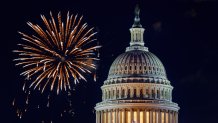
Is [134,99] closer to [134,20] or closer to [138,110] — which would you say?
[138,110]

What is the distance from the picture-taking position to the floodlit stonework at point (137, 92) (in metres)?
188

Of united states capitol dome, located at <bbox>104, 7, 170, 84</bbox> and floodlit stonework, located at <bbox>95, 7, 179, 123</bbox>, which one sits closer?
floodlit stonework, located at <bbox>95, 7, 179, 123</bbox>

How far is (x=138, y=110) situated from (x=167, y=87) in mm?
6258

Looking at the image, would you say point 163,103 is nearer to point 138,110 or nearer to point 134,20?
point 138,110

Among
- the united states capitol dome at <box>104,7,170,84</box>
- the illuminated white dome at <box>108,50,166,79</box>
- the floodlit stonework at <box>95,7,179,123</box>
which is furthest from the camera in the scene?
the illuminated white dome at <box>108,50,166,79</box>

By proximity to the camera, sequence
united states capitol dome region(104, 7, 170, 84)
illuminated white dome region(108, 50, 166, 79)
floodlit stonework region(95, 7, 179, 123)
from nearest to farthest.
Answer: floodlit stonework region(95, 7, 179, 123)
united states capitol dome region(104, 7, 170, 84)
illuminated white dome region(108, 50, 166, 79)

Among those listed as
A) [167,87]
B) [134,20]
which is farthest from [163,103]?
[134,20]

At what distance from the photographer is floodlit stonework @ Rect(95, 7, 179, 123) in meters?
188

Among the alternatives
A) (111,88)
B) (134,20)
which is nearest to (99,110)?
(111,88)

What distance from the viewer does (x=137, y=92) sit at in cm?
19038

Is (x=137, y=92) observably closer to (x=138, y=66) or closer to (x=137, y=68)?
(x=137, y=68)

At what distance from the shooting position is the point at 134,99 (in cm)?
18800

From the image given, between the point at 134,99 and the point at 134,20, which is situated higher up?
the point at 134,20

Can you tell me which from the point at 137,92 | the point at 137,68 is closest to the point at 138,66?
the point at 137,68
